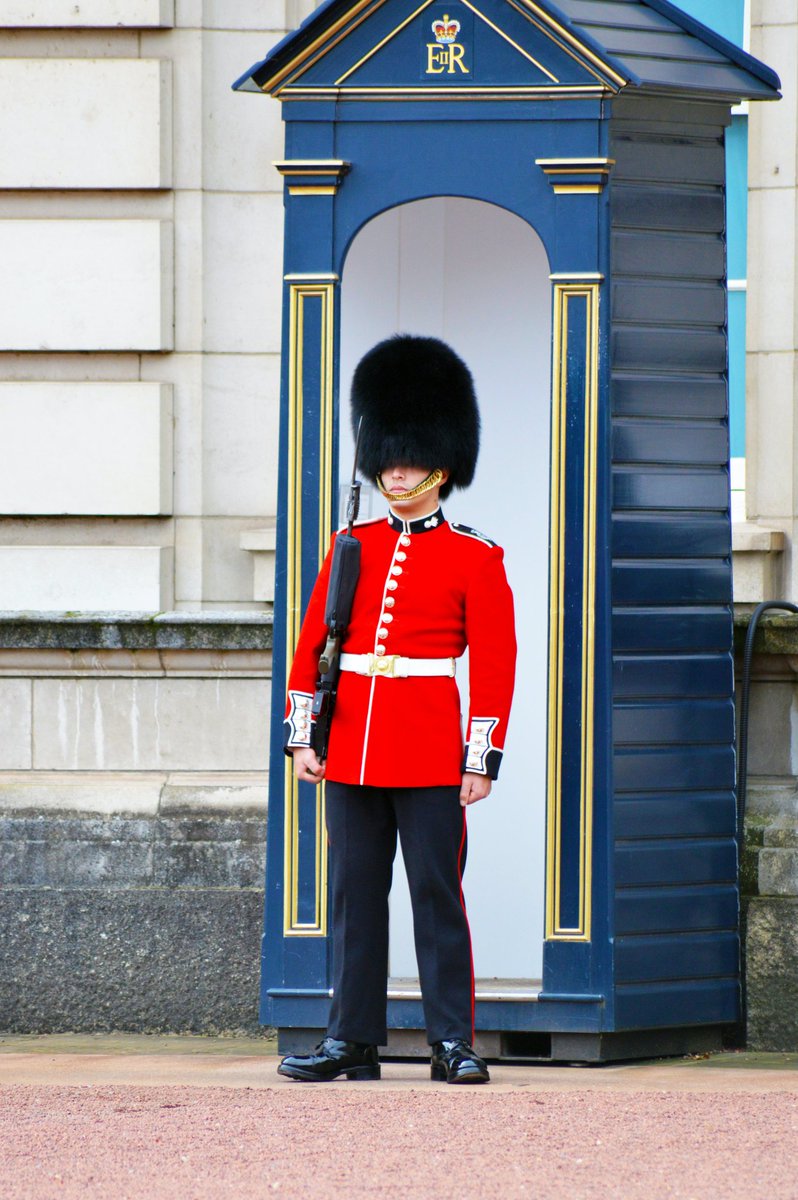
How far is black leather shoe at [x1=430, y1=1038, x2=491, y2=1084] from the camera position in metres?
4.70

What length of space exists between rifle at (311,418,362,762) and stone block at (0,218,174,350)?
1.87 m

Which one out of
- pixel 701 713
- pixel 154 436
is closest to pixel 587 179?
pixel 701 713

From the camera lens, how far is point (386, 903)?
4.90 meters

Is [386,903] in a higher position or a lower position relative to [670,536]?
lower

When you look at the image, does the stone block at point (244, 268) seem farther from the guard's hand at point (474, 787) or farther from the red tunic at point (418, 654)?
the guard's hand at point (474, 787)

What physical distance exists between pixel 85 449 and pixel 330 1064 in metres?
2.40

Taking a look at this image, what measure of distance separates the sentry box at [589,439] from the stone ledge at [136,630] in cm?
93

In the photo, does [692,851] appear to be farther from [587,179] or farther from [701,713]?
[587,179]

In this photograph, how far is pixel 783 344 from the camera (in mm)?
6438

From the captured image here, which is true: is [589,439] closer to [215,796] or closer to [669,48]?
[669,48]

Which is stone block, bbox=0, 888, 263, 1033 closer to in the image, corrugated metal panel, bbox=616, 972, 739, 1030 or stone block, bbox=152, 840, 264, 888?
stone block, bbox=152, 840, 264, 888

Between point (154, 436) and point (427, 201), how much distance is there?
1272 millimetres

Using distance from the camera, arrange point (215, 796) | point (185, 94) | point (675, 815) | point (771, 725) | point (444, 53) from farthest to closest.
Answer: point (185, 94)
point (215, 796)
point (771, 725)
point (675, 815)
point (444, 53)

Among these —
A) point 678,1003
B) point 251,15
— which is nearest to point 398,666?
point 678,1003
